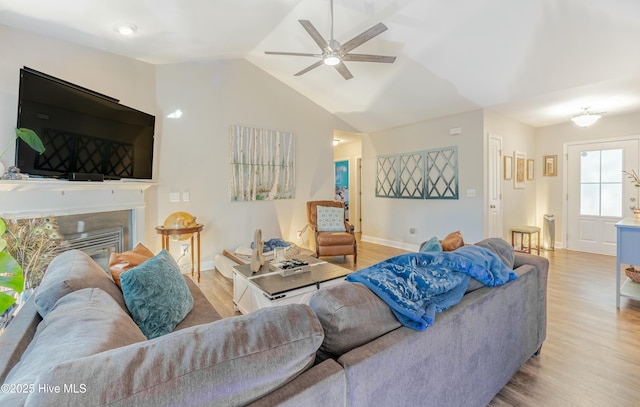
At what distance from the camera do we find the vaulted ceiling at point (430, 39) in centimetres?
263

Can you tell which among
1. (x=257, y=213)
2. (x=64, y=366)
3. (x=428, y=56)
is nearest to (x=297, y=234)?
(x=257, y=213)

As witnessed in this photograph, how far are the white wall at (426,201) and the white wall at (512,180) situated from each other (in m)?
0.43

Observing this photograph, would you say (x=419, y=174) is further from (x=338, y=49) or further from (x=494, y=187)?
(x=338, y=49)

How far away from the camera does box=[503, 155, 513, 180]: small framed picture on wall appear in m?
4.89

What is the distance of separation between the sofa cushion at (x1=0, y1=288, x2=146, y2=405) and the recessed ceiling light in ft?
9.29

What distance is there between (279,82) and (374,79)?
172 cm

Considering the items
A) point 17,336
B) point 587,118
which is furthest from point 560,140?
point 17,336

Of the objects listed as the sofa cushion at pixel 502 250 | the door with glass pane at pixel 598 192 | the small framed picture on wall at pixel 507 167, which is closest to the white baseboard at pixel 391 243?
the small framed picture on wall at pixel 507 167

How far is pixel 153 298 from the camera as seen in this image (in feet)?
4.94

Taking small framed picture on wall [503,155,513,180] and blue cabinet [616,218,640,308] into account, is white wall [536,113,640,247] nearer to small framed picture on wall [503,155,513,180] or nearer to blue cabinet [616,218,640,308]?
small framed picture on wall [503,155,513,180]

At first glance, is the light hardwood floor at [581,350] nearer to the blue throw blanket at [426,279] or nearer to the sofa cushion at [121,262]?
the blue throw blanket at [426,279]

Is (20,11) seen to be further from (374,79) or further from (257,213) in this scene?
(374,79)

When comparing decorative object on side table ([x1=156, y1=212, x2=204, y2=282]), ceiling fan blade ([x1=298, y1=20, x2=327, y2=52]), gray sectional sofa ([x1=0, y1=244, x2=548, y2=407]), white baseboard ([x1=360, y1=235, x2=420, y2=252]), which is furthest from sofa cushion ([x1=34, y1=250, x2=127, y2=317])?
white baseboard ([x1=360, y1=235, x2=420, y2=252])

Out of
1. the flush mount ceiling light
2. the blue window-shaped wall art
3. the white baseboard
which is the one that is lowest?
the white baseboard
